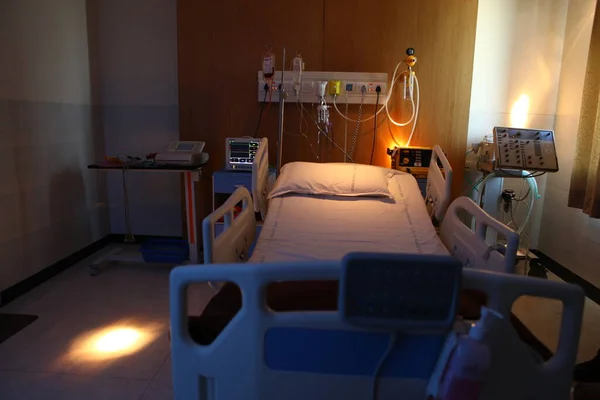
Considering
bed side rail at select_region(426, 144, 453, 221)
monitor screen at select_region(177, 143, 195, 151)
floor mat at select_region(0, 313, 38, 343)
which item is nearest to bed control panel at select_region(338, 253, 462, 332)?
bed side rail at select_region(426, 144, 453, 221)

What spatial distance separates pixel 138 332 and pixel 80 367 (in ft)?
1.26

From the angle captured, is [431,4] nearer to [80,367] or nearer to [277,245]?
[277,245]

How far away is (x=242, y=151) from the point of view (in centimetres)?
327

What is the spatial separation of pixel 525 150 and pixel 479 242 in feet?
5.05

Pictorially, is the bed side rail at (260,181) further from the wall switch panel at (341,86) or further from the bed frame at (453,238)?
the wall switch panel at (341,86)

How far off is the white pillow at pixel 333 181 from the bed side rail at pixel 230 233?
0.54 meters

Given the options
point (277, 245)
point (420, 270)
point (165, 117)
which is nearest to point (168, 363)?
point (277, 245)

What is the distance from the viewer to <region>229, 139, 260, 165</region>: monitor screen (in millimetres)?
3250

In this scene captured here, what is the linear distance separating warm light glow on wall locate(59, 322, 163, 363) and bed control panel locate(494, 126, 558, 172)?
2.34 m

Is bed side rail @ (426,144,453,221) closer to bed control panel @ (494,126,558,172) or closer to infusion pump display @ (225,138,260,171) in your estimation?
bed control panel @ (494,126,558,172)

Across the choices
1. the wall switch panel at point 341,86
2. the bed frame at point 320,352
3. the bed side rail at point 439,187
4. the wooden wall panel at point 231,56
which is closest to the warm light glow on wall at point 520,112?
the wall switch panel at point 341,86

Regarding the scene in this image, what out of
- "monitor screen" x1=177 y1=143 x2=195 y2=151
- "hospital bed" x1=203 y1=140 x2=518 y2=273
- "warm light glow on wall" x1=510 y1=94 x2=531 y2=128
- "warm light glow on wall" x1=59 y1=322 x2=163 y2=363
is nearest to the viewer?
"hospital bed" x1=203 y1=140 x2=518 y2=273

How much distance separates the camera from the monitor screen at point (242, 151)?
128 inches

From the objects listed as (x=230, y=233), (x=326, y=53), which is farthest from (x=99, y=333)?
(x=326, y=53)
